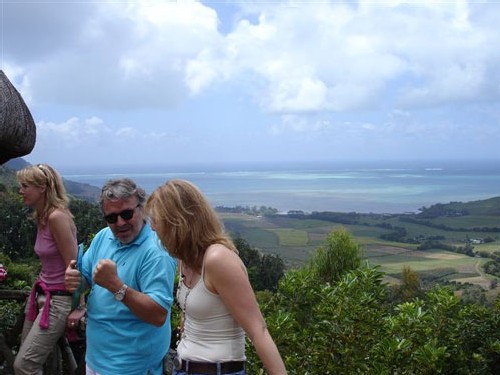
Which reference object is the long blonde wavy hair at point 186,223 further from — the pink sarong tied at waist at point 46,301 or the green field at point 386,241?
the green field at point 386,241

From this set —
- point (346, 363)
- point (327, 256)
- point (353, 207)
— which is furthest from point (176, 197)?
point (353, 207)

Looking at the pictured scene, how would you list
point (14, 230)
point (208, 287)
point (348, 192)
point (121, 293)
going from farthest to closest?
point (348, 192) → point (14, 230) → point (121, 293) → point (208, 287)

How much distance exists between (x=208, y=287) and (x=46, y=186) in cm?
143

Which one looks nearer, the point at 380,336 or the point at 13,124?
the point at 13,124

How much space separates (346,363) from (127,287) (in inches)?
69.7

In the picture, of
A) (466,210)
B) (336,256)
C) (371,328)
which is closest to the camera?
(371,328)

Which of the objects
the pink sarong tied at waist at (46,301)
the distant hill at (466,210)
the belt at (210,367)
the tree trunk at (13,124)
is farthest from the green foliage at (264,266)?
the distant hill at (466,210)

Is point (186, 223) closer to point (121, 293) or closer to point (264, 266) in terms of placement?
point (121, 293)

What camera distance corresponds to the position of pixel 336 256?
828 centimetres

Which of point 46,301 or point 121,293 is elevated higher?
point 121,293

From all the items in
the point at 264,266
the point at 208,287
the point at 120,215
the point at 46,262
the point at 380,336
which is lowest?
the point at 264,266

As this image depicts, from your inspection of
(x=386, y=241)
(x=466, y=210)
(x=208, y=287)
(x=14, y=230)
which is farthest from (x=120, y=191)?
(x=466, y=210)

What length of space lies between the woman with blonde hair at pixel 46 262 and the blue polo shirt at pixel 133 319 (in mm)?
474

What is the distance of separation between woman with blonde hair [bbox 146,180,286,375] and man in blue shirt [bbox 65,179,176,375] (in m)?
0.29
